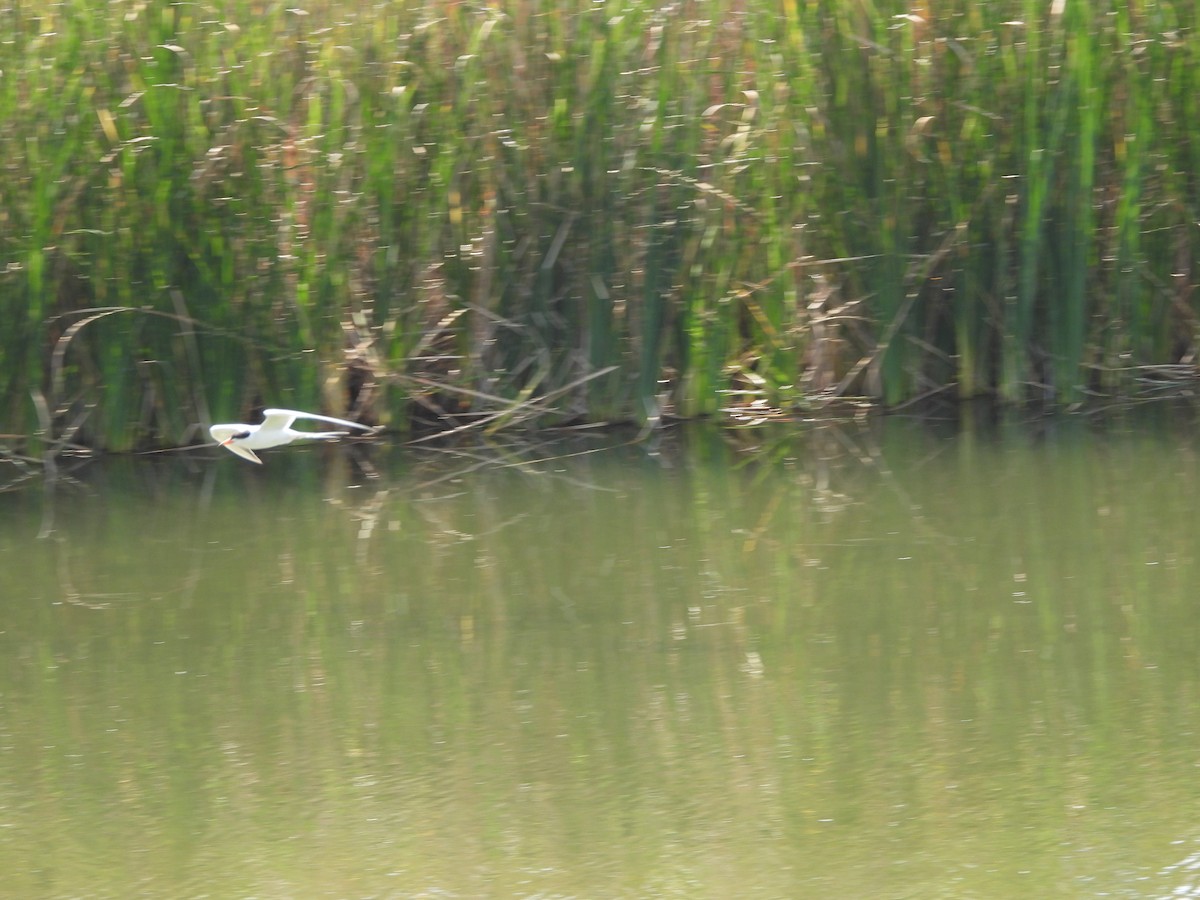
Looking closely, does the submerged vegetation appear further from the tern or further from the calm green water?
the tern

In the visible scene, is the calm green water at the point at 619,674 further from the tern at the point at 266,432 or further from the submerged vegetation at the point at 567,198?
the submerged vegetation at the point at 567,198

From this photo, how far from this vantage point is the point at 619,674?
3.68 m

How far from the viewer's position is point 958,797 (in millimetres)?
2967

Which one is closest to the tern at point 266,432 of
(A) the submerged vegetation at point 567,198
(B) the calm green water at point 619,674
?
(B) the calm green water at point 619,674

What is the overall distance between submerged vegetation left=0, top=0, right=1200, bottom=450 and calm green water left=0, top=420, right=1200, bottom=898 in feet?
1.18

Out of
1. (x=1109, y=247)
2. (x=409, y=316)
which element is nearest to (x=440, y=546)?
(x=409, y=316)

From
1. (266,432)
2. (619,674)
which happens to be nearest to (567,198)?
(266,432)

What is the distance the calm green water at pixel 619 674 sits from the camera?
2.83 metres

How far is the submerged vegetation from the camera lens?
553cm

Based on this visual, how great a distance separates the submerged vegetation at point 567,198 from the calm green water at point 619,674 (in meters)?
0.36

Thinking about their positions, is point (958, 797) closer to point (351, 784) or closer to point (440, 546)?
point (351, 784)

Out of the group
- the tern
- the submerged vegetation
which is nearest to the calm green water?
the tern

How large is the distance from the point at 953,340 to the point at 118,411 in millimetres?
2844

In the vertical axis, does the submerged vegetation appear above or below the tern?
above
